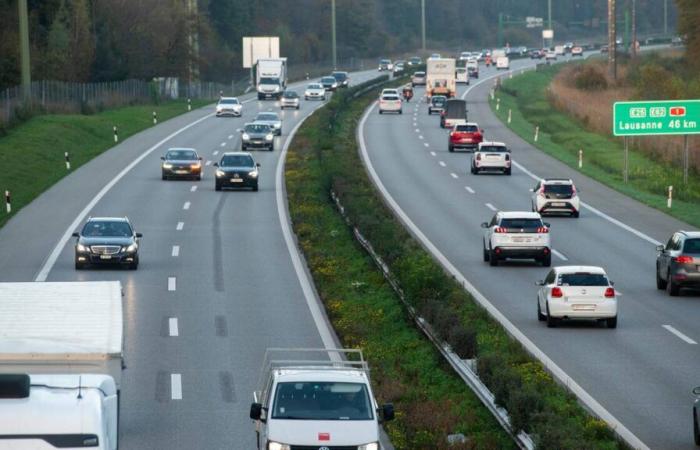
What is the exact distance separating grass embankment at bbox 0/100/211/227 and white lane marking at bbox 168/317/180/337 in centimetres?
1845

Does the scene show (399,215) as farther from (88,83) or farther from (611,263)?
(88,83)

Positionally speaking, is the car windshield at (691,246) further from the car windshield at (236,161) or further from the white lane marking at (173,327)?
the car windshield at (236,161)

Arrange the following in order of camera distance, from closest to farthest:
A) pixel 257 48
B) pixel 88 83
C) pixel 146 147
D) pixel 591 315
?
1. pixel 591 315
2. pixel 146 147
3. pixel 88 83
4. pixel 257 48

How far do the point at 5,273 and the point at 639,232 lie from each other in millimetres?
21908

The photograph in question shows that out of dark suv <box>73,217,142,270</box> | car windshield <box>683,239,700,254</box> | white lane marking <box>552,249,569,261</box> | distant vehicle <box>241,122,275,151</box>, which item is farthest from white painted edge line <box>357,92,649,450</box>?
distant vehicle <box>241,122,275,151</box>

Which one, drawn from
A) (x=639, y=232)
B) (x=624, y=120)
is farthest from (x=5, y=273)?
(x=624, y=120)

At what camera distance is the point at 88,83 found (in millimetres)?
111250

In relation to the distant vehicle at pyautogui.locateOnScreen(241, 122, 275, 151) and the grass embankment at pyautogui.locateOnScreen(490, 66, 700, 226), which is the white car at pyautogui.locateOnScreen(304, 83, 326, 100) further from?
the distant vehicle at pyautogui.locateOnScreen(241, 122, 275, 151)

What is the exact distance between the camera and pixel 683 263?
36.6 meters

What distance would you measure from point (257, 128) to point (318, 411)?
61.5m

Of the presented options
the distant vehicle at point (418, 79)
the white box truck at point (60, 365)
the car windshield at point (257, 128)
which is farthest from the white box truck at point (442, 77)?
the white box truck at point (60, 365)

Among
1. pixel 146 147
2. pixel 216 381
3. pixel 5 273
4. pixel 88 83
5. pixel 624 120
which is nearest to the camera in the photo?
pixel 216 381

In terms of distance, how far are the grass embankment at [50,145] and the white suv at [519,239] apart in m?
16.9

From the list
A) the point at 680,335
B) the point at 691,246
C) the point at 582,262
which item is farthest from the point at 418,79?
the point at 680,335
